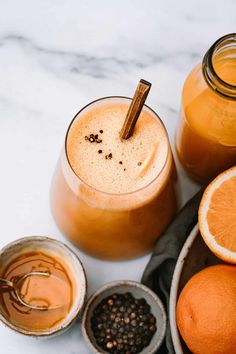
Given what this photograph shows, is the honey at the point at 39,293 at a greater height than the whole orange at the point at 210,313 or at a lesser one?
lesser

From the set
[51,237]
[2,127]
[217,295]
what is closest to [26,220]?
[51,237]

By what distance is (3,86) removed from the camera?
1.35 meters

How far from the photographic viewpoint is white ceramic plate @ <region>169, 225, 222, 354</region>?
1126mm

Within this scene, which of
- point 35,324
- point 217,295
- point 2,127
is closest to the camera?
point 217,295

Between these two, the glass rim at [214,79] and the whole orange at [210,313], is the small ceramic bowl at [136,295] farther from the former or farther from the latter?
the glass rim at [214,79]

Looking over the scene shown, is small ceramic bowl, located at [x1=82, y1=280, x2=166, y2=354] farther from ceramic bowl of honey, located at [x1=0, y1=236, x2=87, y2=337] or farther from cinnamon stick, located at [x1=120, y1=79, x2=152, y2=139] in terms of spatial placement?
cinnamon stick, located at [x1=120, y1=79, x2=152, y2=139]

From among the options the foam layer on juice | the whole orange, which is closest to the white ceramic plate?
the whole orange

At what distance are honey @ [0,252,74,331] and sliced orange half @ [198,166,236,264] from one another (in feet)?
0.82

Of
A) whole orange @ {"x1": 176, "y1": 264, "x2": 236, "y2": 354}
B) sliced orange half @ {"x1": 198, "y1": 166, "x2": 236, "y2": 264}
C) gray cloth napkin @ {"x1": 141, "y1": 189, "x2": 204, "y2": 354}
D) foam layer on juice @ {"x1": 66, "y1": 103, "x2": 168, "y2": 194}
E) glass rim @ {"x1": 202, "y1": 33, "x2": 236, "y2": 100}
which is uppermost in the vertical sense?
glass rim @ {"x1": 202, "y1": 33, "x2": 236, "y2": 100}

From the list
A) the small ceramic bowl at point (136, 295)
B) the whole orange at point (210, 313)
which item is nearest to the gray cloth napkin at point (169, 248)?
the small ceramic bowl at point (136, 295)

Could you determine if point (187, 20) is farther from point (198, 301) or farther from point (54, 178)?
point (198, 301)

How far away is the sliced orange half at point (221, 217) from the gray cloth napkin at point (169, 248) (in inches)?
3.7

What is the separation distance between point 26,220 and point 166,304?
0.27 m

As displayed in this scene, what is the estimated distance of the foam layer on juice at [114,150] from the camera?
1.09m
